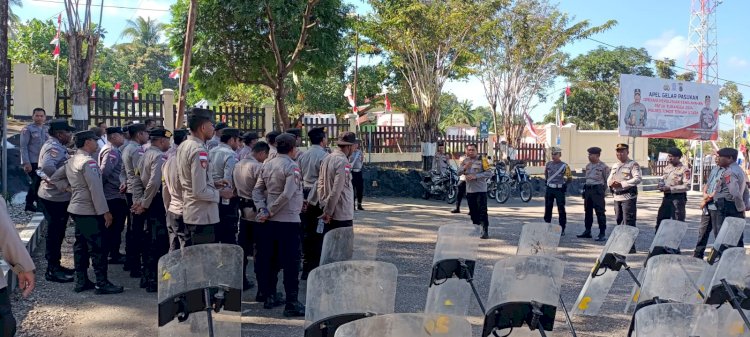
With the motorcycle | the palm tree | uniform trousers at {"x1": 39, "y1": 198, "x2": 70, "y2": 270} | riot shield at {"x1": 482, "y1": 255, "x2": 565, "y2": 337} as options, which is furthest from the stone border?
the palm tree

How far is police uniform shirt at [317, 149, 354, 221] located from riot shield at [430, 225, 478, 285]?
246 cm

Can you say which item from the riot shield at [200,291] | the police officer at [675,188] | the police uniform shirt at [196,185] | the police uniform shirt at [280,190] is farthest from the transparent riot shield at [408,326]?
the police officer at [675,188]

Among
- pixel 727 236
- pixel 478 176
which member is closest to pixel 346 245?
pixel 727 236

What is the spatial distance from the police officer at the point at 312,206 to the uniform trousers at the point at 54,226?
2.65m

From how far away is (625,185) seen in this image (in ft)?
34.7

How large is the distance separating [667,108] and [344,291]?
898 inches

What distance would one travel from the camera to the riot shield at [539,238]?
506 centimetres

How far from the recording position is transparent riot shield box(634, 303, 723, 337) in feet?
8.60

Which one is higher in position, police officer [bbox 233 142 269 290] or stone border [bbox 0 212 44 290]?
police officer [bbox 233 142 269 290]

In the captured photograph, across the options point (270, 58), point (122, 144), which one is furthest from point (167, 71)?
point (122, 144)

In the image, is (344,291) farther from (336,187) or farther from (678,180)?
(678,180)

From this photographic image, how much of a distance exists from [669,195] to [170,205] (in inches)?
307

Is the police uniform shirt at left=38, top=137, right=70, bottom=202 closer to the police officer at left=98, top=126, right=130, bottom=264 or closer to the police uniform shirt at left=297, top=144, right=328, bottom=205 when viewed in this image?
the police officer at left=98, top=126, right=130, bottom=264

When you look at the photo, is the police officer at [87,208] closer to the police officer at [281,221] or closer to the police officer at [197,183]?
the police officer at [197,183]
